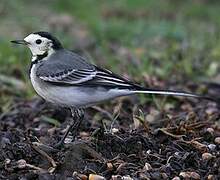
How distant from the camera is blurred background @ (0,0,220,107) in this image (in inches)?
350

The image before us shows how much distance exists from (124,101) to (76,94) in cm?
189

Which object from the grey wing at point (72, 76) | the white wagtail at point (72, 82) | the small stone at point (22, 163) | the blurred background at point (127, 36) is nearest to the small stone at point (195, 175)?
the white wagtail at point (72, 82)

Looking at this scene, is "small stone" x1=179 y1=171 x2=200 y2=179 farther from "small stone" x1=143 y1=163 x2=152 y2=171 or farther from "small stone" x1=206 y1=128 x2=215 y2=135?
"small stone" x1=206 y1=128 x2=215 y2=135

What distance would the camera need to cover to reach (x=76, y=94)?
601cm

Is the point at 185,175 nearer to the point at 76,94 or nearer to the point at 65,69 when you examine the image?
the point at 76,94

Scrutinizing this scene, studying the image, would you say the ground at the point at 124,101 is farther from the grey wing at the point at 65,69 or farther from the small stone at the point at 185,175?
the grey wing at the point at 65,69

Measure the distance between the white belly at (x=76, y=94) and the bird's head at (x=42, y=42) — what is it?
420mm

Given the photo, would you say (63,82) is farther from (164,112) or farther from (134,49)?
(134,49)

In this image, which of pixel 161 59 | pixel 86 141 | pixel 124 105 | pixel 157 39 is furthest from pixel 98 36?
pixel 86 141

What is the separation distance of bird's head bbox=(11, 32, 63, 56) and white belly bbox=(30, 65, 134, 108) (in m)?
0.42

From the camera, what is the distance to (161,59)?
955cm

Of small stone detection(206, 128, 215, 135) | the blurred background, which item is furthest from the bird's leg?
the blurred background

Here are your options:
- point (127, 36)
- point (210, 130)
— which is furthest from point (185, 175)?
point (127, 36)

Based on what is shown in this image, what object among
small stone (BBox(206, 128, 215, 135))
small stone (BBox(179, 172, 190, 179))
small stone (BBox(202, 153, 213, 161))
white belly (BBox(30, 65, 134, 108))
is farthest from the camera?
small stone (BBox(206, 128, 215, 135))
